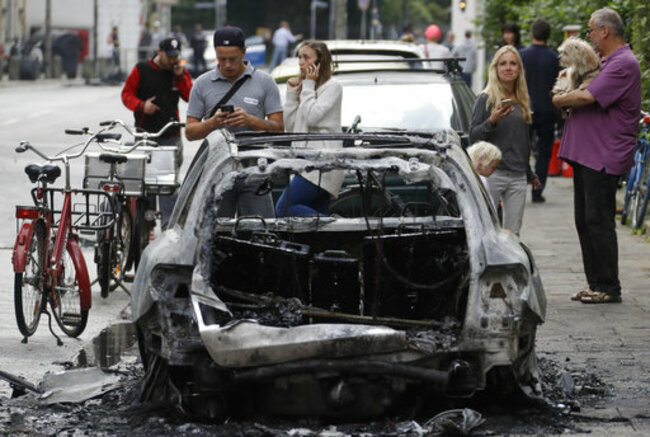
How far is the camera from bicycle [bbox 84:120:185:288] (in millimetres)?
10281

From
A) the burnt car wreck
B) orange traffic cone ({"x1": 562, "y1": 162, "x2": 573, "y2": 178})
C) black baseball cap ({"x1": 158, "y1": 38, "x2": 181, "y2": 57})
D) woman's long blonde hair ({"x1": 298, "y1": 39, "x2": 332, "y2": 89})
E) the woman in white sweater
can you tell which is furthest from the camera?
orange traffic cone ({"x1": 562, "y1": 162, "x2": 573, "y2": 178})

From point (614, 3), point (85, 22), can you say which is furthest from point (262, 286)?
point (85, 22)

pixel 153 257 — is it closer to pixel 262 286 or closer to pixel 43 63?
pixel 262 286

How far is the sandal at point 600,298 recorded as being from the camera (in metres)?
10.4

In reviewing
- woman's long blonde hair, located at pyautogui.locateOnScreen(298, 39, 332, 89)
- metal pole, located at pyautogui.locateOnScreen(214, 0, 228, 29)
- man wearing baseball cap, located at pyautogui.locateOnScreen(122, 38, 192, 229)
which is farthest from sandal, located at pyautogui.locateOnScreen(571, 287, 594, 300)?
metal pole, located at pyautogui.locateOnScreen(214, 0, 228, 29)

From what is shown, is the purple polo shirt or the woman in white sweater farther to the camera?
the purple polo shirt

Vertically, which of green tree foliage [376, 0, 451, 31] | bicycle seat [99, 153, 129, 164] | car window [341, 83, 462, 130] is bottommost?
green tree foliage [376, 0, 451, 31]

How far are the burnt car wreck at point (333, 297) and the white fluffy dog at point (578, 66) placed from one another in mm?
2917

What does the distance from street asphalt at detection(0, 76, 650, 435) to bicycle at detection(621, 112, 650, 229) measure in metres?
0.97

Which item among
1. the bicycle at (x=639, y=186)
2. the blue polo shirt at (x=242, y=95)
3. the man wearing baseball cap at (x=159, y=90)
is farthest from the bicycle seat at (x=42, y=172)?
the bicycle at (x=639, y=186)

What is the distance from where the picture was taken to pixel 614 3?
15508 millimetres

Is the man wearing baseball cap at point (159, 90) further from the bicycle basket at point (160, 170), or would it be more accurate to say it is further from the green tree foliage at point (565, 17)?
the green tree foliage at point (565, 17)

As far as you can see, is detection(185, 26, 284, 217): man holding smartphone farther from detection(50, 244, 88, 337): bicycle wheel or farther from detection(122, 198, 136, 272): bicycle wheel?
detection(122, 198, 136, 272): bicycle wheel

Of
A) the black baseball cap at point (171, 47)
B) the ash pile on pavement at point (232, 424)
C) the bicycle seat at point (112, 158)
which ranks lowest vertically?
the ash pile on pavement at point (232, 424)
